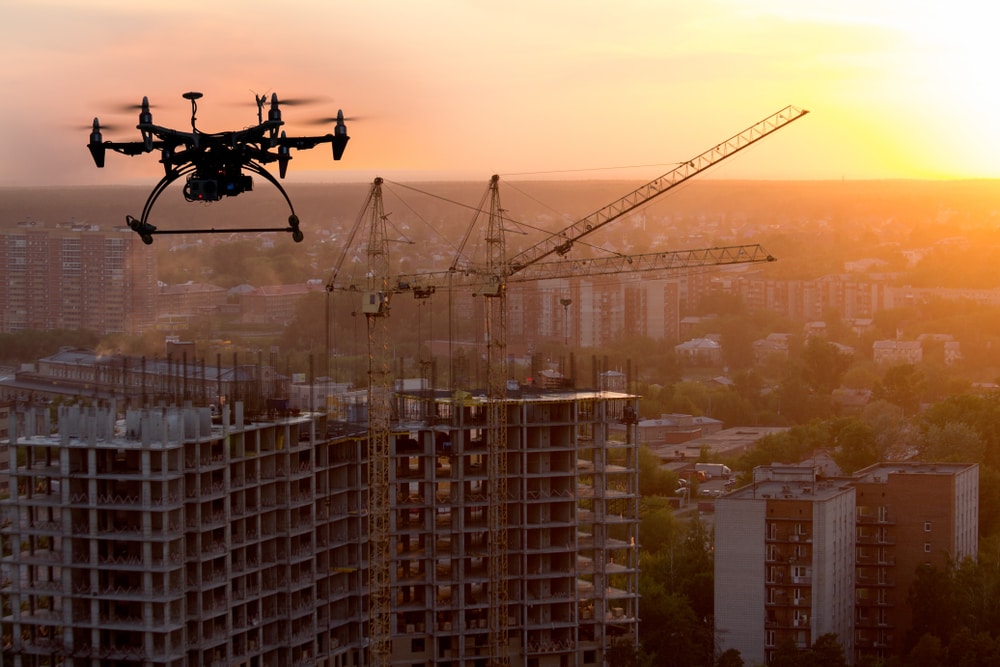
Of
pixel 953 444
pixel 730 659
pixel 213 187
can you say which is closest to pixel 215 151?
pixel 213 187

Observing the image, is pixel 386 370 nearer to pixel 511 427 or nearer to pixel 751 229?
pixel 511 427

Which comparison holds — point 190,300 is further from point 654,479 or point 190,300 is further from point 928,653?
point 928,653

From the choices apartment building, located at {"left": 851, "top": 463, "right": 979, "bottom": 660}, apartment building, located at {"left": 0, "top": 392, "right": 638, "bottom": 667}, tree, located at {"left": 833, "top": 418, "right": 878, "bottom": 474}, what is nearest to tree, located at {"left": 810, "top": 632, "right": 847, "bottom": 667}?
apartment building, located at {"left": 0, "top": 392, "right": 638, "bottom": 667}

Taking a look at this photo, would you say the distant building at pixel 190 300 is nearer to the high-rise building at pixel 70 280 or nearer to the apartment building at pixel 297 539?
the high-rise building at pixel 70 280

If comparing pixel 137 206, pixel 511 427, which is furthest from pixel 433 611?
pixel 137 206

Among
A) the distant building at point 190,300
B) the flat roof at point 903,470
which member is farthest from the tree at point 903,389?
the flat roof at point 903,470
